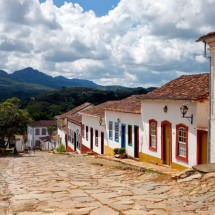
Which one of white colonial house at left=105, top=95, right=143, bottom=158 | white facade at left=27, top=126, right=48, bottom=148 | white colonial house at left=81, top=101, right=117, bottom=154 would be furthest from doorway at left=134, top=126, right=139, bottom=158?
white facade at left=27, top=126, right=48, bottom=148

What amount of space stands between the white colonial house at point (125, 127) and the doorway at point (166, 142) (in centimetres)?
265

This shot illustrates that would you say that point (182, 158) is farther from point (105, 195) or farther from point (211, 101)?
point (105, 195)

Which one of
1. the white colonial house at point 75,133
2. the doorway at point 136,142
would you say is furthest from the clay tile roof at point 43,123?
the doorway at point 136,142

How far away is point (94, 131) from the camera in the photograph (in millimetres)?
31359

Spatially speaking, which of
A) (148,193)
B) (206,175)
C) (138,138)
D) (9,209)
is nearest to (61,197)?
(9,209)

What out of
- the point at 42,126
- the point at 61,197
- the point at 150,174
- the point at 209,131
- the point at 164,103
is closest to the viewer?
the point at 61,197

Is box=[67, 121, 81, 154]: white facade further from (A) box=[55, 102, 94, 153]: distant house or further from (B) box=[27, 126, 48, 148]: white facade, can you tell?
(B) box=[27, 126, 48, 148]: white facade

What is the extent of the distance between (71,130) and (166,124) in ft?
85.8

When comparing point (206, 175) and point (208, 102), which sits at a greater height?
point (208, 102)

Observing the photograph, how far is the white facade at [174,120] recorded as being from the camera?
50.4 feet

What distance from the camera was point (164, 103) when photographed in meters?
17.9

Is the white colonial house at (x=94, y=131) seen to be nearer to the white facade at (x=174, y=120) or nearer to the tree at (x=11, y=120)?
the tree at (x=11, y=120)

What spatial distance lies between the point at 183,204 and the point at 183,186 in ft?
6.54

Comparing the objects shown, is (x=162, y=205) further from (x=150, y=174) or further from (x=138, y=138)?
(x=138, y=138)
